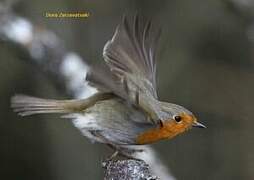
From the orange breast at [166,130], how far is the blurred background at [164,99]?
0.82 metres

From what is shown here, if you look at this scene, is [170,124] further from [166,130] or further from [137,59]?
[137,59]

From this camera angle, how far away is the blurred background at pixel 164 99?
2826 mm

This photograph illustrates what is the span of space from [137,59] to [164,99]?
63cm

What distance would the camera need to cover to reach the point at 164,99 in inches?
112

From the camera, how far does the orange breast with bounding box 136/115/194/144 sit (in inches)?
72.1

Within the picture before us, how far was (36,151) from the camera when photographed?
9.47 feet

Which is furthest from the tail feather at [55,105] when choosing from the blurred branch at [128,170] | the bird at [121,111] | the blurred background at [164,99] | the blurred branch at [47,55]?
the blurred background at [164,99]

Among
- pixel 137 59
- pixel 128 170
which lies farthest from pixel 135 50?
pixel 128 170

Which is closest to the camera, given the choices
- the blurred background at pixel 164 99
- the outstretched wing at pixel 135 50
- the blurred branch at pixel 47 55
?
the outstretched wing at pixel 135 50

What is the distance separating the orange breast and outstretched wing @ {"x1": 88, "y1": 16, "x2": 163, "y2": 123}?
38 mm

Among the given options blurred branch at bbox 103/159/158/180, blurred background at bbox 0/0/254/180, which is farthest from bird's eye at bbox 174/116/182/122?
blurred background at bbox 0/0/254/180

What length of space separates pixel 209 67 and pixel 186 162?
489 millimetres

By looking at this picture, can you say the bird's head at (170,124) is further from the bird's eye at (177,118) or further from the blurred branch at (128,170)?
the blurred branch at (128,170)

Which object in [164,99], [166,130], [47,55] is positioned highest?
[47,55]
